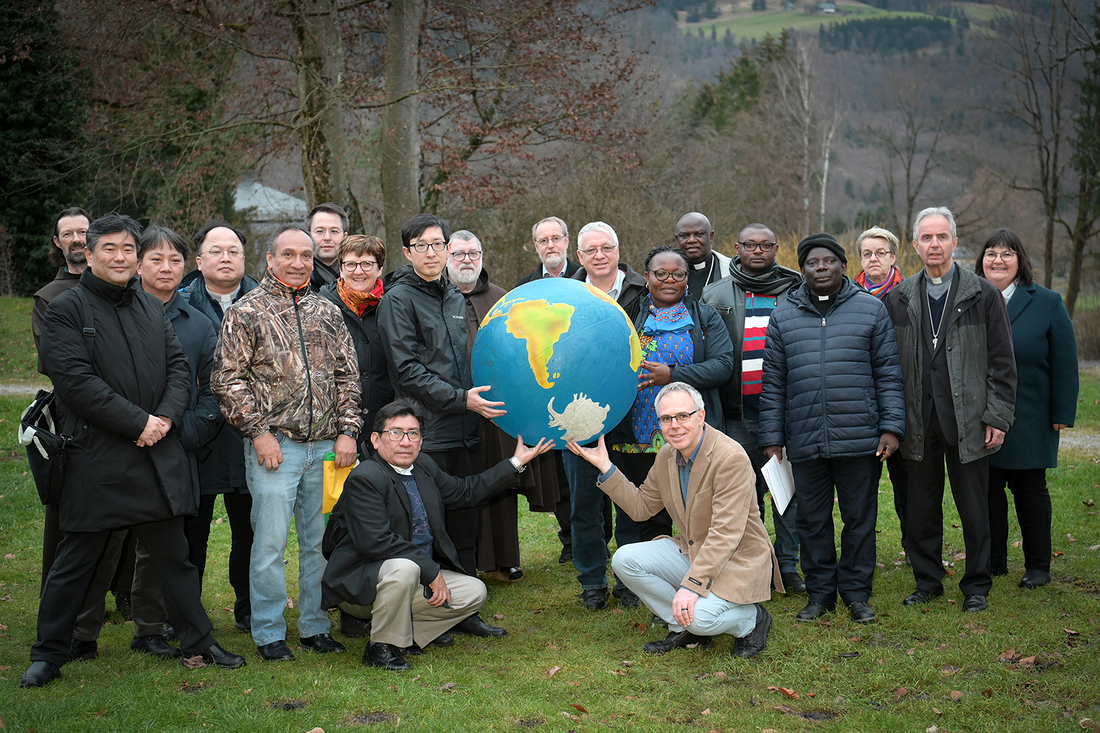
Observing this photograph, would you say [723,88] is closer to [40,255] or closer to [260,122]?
[40,255]

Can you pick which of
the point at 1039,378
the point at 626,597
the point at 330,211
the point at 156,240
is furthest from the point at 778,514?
the point at 156,240

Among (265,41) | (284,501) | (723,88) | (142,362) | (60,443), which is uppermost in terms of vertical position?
(723,88)

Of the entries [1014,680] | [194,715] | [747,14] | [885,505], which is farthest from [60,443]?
[747,14]

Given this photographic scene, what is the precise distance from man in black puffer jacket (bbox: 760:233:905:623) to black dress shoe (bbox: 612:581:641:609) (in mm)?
1083

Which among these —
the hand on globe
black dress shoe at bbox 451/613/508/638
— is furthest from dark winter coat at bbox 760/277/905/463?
black dress shoe at bbox 451/613/508/638

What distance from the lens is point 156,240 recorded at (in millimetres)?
5211

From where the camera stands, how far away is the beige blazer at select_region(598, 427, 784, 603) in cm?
486

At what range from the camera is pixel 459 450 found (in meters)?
5.78

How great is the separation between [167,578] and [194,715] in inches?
33.7

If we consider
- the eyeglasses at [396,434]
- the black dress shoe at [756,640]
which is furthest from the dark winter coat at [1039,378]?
the eyeglasses at [396,434]

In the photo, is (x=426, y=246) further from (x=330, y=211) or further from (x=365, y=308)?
(x=330, y=211)

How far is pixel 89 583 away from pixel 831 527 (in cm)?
440

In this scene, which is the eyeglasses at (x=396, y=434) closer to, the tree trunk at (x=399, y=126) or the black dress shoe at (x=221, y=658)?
the black dress shoe at (x=221, y=658)

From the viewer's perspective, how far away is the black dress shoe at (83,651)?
4980 mm
